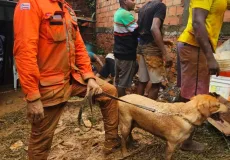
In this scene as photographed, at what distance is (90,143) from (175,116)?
139cm

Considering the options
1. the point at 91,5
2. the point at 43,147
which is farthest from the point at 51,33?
the point at 91,5

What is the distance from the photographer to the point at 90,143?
3721 mm

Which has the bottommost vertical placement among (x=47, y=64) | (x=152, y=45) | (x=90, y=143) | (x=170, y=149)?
(x=90, y=143)

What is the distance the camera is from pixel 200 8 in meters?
2.76

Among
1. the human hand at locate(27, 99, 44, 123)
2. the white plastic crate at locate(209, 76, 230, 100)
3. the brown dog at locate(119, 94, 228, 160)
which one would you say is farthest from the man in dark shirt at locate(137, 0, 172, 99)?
the human hand at locate(27, 99, 44, 123)

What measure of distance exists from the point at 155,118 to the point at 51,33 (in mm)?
1434

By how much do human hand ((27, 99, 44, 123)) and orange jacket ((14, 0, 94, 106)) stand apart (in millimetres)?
53

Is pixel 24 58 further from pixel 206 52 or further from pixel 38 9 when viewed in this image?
pixel 206 52

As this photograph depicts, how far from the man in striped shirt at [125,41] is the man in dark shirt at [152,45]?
0.14 m

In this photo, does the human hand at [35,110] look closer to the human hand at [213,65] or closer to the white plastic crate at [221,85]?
the human hand at [213,65]

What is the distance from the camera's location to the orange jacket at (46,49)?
2252mm

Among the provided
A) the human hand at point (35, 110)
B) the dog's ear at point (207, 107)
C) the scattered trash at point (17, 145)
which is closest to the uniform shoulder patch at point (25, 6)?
the human hand at point (35, 110)

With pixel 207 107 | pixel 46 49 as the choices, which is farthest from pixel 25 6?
pixel 207 107

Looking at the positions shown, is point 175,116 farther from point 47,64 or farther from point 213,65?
point 47,64
